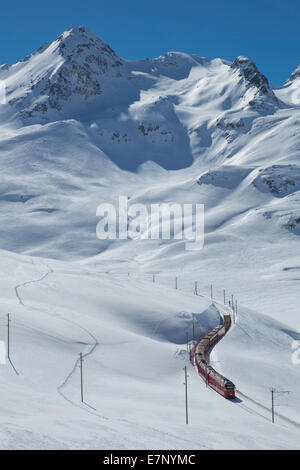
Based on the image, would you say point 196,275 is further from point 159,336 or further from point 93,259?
point 159,336

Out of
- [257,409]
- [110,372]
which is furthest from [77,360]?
[257,409]

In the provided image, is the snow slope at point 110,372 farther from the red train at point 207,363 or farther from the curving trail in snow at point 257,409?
the red train at point 207,363

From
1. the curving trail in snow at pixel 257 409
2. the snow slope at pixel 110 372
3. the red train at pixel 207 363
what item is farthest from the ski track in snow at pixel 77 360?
the curving trail in snow at pixel 257 409

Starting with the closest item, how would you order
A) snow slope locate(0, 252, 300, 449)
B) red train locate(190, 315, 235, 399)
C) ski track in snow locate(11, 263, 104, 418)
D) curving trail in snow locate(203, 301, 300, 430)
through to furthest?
snow slope locate(0, 252, 300, 449) < ski track in snow locate(11, 263, 104, 418) < curving trail in snow locate(203, 301, 300, 430) < red train locate(190, 315, 235, 399)

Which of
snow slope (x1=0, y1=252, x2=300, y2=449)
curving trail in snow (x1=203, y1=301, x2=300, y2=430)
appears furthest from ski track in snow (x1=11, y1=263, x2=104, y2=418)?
curving trail in snow (x1=203, y1=301, x2=300, y2=430)

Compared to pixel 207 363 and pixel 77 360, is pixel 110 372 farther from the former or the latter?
pixel 207 363

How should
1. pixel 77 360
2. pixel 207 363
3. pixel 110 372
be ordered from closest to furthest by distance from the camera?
pixel 77 360 → pixel 110 372 → pixel 207 363

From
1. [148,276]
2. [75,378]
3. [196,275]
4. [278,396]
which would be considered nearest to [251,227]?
[196,275]

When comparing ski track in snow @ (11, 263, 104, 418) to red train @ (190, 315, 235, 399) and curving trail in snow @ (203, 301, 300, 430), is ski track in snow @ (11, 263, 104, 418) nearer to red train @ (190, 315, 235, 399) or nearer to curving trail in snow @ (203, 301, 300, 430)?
red train @ (190, 315, 235, 399)
